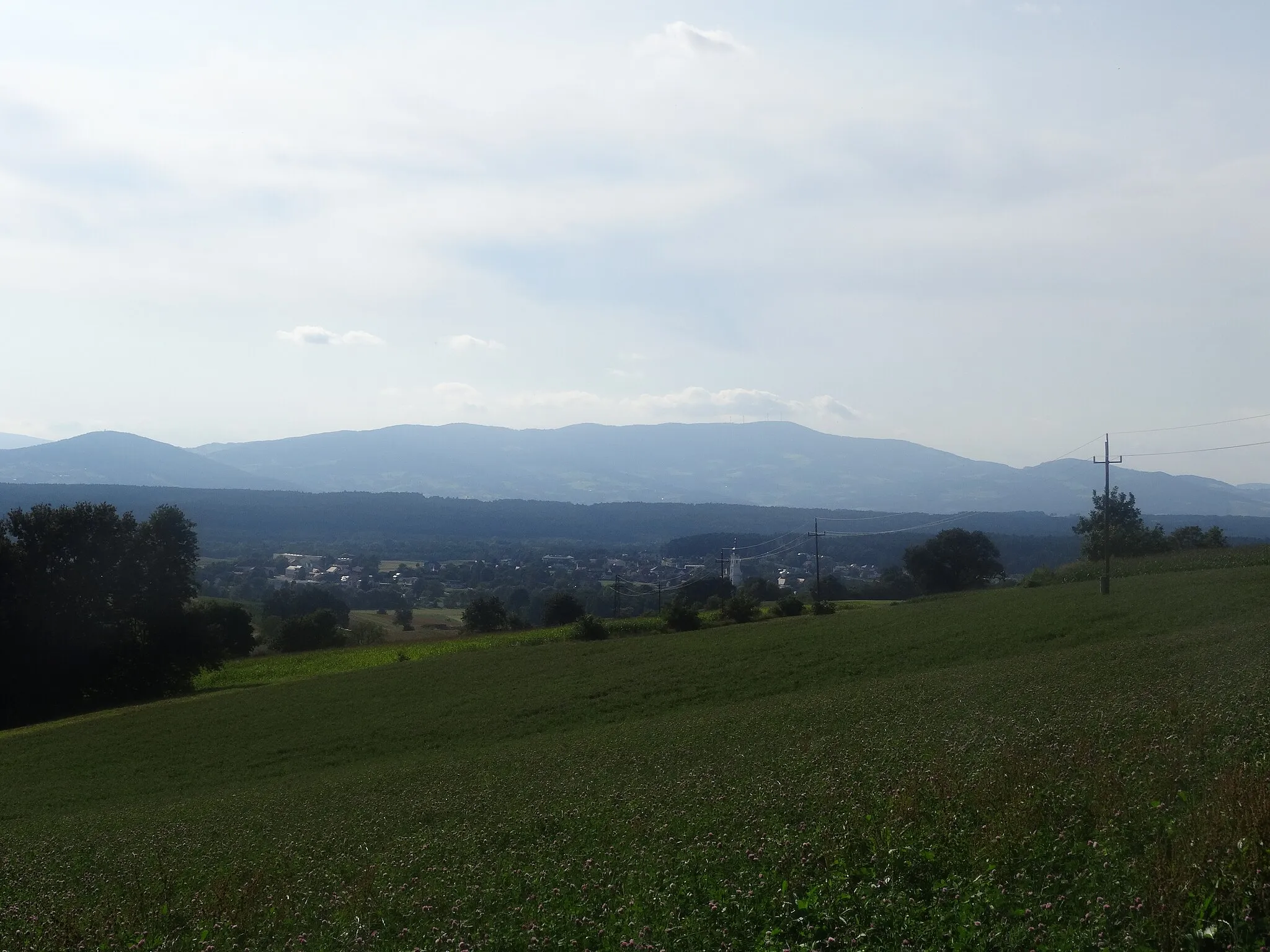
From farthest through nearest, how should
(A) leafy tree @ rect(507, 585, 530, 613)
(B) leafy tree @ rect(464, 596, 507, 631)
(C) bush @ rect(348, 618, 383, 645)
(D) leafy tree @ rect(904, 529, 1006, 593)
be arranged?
(A) leafy tree @ rect(507, 585, 530, 613)
(D) leafy tree @ rect(904, 529, 1006, 593)
(C) bush @ rect(348, 618, 383, 645)
(B) leafy tree @ rect(464, 596, 507, 631)

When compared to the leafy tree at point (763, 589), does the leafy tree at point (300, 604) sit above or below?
below

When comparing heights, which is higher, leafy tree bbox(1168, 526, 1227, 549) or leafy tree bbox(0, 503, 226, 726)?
leafy tree bbox(1168, 526, 1227, 549)

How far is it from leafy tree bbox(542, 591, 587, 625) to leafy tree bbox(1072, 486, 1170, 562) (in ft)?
165

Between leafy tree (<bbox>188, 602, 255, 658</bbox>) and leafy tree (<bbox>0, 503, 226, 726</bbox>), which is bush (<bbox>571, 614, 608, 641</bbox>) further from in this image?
leafy tree (<bbox>188, 602, 255, 658</bbox>)

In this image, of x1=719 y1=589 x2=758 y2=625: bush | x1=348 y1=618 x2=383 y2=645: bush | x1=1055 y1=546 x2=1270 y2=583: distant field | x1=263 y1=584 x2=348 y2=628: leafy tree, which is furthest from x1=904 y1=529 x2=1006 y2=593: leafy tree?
x1=263 y1=584 x2=348 y2=628: leafy tree

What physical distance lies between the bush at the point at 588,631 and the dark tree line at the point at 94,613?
84.2 feet

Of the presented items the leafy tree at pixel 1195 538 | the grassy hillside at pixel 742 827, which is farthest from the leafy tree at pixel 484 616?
the leafy tree at pixel 1195 538

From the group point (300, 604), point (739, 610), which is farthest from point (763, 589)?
point (300, 604)

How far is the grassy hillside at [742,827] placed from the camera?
788 cm

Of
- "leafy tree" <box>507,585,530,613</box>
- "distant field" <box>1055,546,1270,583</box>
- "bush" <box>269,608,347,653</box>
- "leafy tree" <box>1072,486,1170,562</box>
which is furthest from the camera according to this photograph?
"leafy tree" <box>507,585,530,613</box>

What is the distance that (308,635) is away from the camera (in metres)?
87.0

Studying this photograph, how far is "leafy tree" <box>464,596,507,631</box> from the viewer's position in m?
83.0

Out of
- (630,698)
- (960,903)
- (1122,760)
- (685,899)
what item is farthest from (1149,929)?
(630,698)

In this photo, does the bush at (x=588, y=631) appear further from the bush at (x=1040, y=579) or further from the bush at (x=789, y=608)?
the bush at (x=1040, y=579)
